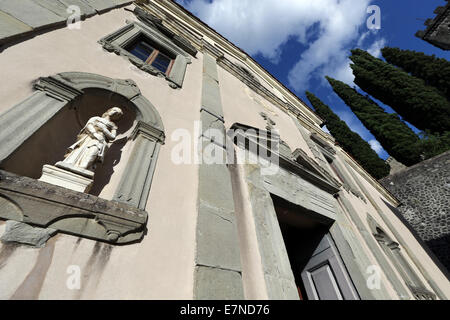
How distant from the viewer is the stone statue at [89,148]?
187 cm

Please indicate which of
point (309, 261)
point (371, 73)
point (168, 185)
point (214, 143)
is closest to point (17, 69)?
point (168, 185)

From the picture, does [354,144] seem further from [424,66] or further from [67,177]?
[67,177]

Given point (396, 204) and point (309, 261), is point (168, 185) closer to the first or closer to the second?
point (309, 261)

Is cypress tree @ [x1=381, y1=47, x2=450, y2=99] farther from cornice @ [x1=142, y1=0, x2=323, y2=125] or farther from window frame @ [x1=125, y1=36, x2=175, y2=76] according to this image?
window frame @ [x1=125, y1=36, x2=175, y2=76]

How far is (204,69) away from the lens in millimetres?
5316

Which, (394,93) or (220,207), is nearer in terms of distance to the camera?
(220,207)

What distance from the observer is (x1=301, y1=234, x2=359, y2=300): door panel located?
3.46 metres

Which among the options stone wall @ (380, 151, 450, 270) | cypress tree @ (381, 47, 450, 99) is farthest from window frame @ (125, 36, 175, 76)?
cypress tree @ (381, 47, 450, 99)

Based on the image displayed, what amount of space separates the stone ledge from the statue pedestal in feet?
0.49

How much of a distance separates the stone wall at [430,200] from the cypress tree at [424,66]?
12.1 meters

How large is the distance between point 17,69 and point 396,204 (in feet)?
53.6

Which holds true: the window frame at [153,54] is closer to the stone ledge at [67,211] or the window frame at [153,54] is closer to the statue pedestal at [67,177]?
the statue pedestal at [67,177]

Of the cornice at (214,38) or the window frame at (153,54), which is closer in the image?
the window frame at (153,54)

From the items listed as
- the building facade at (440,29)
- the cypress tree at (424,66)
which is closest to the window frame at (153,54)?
the building facade at (440,29)
